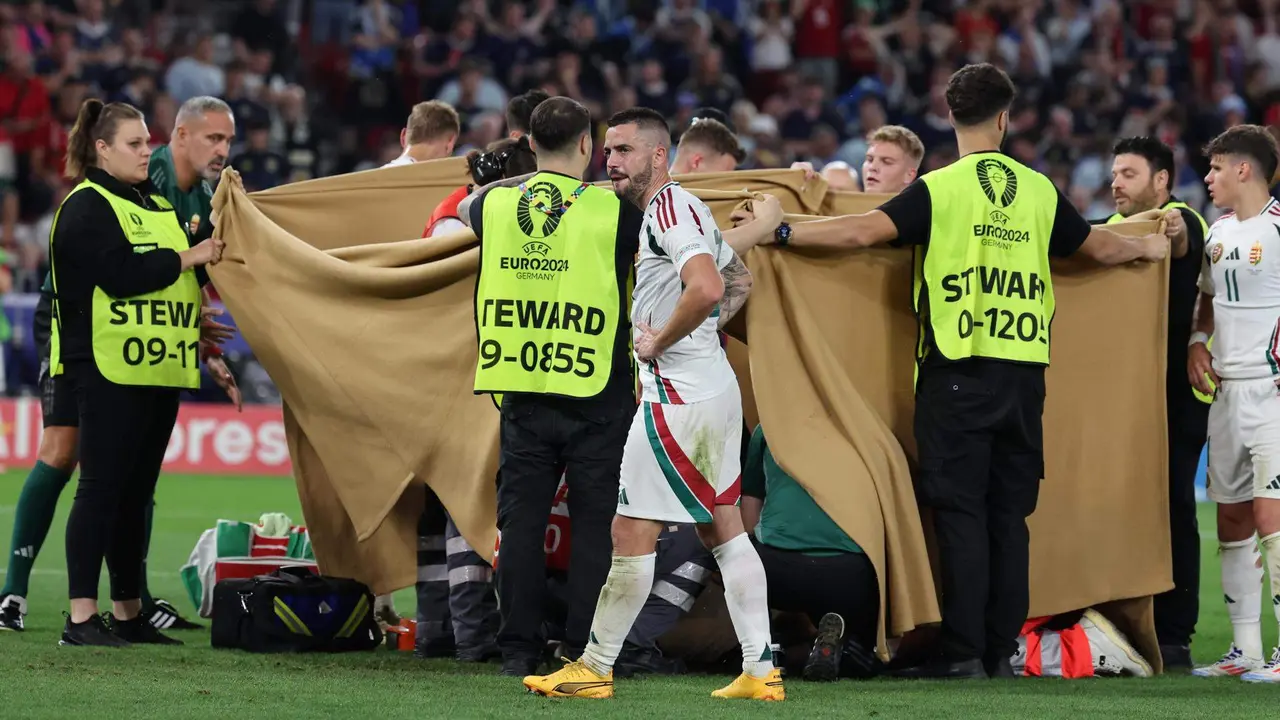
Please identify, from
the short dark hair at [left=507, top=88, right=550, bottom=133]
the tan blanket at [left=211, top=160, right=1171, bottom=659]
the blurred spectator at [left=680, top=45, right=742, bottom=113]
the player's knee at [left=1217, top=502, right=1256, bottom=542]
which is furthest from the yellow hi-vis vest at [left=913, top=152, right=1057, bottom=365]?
the blurred spectator at [left=680, top=45, right=742, bottom=113]

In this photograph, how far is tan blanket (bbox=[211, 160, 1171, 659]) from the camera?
6504 mm

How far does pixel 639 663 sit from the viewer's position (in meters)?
6.29

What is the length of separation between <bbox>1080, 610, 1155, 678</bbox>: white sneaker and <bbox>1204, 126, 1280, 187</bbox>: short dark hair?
1.97 metres

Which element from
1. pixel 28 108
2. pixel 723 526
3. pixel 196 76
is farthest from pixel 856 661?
pixel 28 108

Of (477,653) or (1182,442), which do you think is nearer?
(477,653)

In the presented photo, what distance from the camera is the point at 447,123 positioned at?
8242mm

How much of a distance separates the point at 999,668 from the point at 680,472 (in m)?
1.75

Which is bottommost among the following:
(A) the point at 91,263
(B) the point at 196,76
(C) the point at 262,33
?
(A) the point at 91,263

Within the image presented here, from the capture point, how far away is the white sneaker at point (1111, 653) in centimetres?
675

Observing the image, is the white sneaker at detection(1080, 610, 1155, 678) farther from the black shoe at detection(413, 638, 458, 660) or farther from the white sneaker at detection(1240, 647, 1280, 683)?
the black shoe at detection(413, 638, 458, 660)

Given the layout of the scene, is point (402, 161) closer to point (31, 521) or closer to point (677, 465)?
point (31, 521)

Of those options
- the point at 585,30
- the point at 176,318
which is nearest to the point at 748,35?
the point at 585,30

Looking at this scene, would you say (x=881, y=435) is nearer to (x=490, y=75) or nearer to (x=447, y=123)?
(x=447, y=123)

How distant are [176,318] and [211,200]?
588 mm
